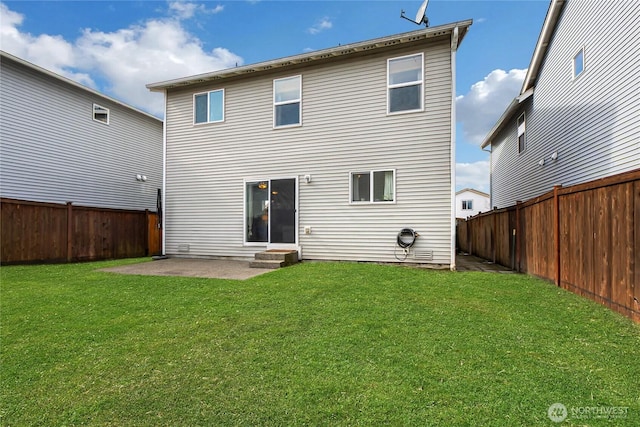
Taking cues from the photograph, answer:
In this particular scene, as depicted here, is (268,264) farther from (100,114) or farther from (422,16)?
(100,114)

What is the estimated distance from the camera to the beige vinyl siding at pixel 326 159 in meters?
7.34

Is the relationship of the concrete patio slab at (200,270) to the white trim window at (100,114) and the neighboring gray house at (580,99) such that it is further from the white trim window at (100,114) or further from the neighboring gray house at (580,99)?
the white trim window at (100,114)

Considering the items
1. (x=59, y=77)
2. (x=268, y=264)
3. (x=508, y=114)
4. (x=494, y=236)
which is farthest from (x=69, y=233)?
(x=508, y=114)

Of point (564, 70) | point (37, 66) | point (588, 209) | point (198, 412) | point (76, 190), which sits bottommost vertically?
point (198, 412)

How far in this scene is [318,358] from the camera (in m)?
2.71

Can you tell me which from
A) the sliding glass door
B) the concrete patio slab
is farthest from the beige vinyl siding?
the concrete patio slab

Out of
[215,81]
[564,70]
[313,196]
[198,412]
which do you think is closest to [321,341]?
[198,412]

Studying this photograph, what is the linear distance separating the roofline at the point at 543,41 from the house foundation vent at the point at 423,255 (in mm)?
Result: 7579

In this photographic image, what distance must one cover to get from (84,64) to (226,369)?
1702cm

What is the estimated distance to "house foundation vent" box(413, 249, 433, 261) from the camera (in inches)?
286

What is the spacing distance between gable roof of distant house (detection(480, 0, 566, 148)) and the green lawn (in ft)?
27.3

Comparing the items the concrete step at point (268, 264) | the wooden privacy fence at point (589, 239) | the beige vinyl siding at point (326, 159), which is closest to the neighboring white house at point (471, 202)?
the wooden privacy fence at point (589, 239)

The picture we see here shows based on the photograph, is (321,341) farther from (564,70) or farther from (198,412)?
(564,70)

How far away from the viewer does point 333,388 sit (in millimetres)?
2260
